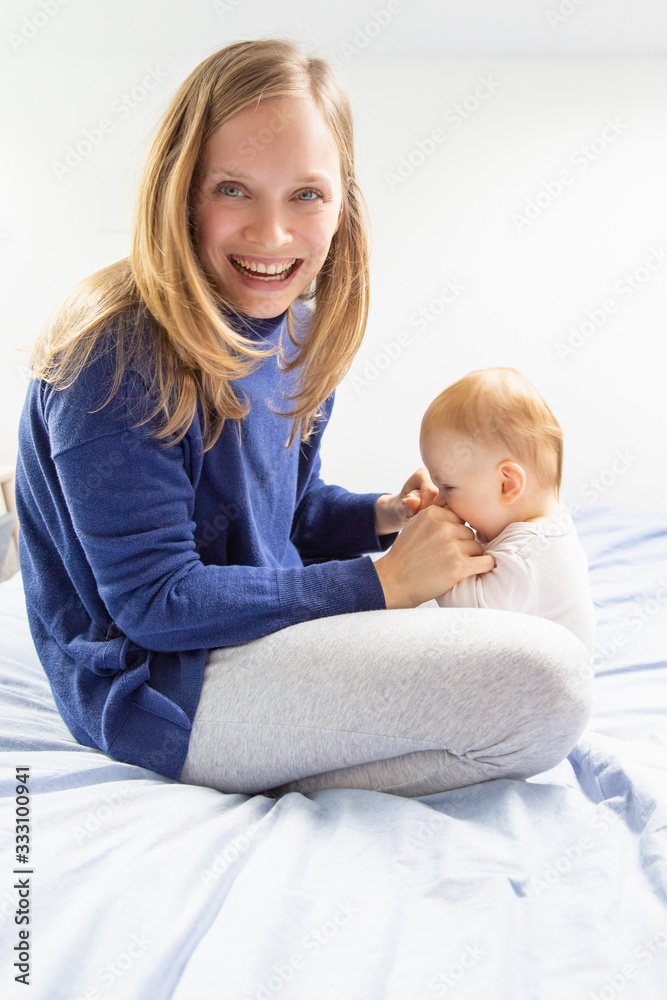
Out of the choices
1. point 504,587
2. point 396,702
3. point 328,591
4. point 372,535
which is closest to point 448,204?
point 372,535

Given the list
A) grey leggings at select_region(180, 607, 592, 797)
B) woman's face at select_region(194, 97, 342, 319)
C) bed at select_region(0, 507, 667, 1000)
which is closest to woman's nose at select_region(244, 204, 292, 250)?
woman's face at select_region(194, 97, 342, 319)

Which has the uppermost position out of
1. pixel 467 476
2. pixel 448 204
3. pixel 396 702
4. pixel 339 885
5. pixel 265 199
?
pixel 448 204

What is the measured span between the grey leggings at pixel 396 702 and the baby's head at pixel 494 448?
9.9 inches

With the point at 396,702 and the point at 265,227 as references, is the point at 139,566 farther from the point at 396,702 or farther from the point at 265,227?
the point at 265,227

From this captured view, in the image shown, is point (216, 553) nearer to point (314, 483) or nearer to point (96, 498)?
point (96, 498)

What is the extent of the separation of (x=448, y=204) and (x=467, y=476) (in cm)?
216

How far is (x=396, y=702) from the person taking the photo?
0.93m

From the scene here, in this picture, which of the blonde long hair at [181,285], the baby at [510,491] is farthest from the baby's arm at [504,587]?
the blonde long hair at [181,285]

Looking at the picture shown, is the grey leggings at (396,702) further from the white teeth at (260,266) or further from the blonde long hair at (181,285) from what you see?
the white teeth at (260,266)

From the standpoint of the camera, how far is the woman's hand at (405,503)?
4.34 feet

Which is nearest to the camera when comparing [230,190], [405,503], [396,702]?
[396,702]

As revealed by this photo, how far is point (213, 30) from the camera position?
2676 mm

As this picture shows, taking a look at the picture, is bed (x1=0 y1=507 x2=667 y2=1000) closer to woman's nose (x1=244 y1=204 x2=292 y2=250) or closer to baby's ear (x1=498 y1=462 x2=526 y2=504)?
baby's ear (x1=498 y1=462 x2=526 y2=504)

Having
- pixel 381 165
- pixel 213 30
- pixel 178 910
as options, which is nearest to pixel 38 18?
pixel 213 30
